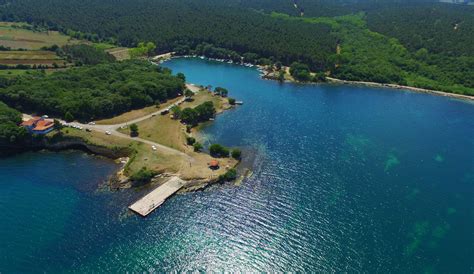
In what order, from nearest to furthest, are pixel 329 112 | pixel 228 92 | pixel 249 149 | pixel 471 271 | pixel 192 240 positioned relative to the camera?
pixel 471 271
pixel 192 240
pixel 249 149
pixel 329 112
pixel 228 92

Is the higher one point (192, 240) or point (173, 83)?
point (173, 83)

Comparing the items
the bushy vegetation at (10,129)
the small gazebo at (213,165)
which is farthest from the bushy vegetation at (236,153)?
the bushy vegetation at (10,129)

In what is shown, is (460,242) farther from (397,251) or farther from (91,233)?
(91,233)

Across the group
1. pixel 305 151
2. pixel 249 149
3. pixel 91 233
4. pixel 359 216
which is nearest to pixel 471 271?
pixel 359 216

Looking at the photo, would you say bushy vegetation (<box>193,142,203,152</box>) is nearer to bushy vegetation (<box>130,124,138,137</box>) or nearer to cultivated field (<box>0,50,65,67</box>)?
bushy vegetation (<box>130,124,138,137</box>)

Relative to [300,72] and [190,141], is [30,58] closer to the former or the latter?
[190,141]
